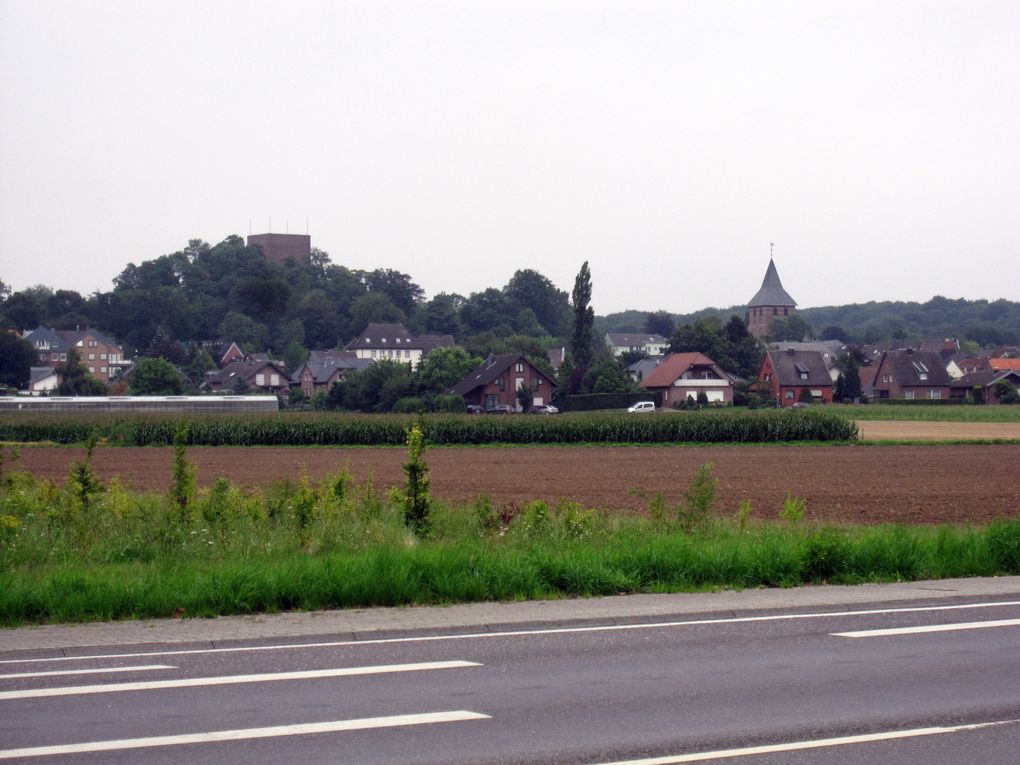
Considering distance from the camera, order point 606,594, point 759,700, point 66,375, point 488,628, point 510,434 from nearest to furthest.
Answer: point 759,700 → point 488,628 → point 606,594 → point 510,434 → point 66,375

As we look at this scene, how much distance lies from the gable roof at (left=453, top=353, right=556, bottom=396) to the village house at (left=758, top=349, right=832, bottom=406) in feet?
81.2

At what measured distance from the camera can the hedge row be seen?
195 ft

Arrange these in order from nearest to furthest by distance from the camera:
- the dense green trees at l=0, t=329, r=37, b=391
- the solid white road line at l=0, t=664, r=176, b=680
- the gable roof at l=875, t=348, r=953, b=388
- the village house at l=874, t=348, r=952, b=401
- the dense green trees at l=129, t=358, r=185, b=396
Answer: the solid white road line at l=0, t=664, r=176, b=680
the dense green trees at l=129, t=358, r=185, b=396
the dense green trees at l=0, t=329, r=37, b=391
the village house at l=874, t=348, r=952, b=401
the gable roof at l=875, t=348, r=953, b=388

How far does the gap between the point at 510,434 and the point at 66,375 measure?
61.4 meters

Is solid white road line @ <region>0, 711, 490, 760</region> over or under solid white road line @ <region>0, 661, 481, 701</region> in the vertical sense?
over

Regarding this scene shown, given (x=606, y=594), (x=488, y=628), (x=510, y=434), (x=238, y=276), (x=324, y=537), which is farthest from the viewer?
(x=238, y=276)

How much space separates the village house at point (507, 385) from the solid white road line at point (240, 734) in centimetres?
9651

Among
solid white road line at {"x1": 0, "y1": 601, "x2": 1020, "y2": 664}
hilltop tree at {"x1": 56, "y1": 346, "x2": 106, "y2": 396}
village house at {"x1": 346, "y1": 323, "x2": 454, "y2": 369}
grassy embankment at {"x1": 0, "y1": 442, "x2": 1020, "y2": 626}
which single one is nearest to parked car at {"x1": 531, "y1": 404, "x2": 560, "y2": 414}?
hilltop tree at {"x1": 56, "y1": 346, "x2": 106, "y2": 396}

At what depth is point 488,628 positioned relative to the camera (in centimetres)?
1095

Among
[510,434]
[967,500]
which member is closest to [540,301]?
[510,434]

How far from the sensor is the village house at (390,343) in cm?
16425

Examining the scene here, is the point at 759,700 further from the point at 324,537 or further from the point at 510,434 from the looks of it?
the point at 510,434

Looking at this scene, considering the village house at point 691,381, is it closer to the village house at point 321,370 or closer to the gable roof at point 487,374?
the gable roof at point 487,374

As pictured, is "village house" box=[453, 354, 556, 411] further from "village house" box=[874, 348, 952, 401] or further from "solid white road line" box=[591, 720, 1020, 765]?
"solid white road line" box=[591, 720, 1020, 765]
